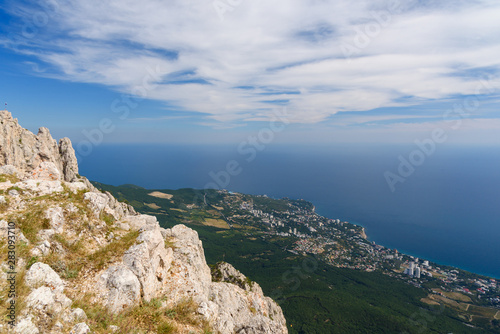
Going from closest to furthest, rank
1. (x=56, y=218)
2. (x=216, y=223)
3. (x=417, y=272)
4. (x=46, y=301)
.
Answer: (x=46, y=301), (x=56, y=218), (x=417, y=272), (x=216, y=223)

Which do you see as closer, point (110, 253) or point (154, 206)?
point (110, 253)

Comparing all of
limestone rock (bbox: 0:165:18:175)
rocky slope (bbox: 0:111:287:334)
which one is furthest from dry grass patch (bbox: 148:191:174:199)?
rocky slope (bbox: 0:111:287:334)

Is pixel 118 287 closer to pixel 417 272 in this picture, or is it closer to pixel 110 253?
pixel 110 253

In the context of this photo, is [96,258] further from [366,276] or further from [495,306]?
[495,306]

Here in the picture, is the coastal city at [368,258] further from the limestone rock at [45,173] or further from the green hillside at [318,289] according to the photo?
the limestone rock at [45,173]

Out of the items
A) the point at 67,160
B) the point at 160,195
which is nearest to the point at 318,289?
the point at 67,160

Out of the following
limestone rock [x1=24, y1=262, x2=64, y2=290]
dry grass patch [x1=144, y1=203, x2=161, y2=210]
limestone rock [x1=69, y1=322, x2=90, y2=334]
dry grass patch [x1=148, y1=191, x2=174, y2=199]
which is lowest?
dry grass patch [x1=144, y1=203, x2=161, y2=210]

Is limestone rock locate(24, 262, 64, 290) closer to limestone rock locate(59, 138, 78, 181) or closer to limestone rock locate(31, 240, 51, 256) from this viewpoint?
limestone rock locate(31, 240, 51, 256)

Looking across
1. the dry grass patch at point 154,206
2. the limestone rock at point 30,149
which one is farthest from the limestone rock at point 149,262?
the dry grass patch at point 154,206

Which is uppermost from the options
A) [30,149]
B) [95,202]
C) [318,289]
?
[30,149]
